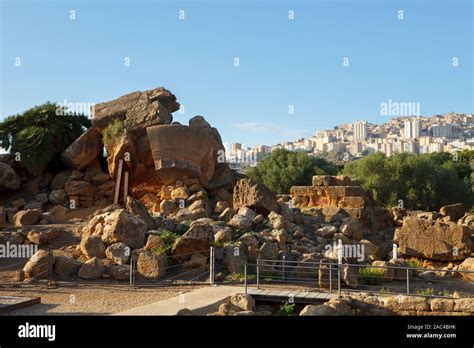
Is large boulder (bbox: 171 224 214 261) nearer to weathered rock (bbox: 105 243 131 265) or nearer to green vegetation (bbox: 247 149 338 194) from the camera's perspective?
weathered rock (bbox: 105 243 131 265)

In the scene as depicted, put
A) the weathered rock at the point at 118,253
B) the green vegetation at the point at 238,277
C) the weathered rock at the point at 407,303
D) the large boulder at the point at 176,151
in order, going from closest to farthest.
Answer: the weathered rock at the point at 407,303, the green vegetation at the point at 238,277, the weathered rock at the point at 118,253, the large boulder at the point at 176,151

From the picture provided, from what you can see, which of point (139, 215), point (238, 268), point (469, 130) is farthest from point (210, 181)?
point (469, 130)

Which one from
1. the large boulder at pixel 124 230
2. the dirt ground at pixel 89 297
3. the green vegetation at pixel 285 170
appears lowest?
the dirt ground at pixel 89 297

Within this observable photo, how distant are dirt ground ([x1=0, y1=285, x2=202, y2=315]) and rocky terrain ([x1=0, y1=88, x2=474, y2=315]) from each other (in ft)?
3.39

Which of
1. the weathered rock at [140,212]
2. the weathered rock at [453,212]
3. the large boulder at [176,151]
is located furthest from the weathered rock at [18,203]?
the weathered rock at [453,212]

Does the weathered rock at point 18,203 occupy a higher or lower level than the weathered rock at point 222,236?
higher

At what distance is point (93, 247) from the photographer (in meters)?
15.7

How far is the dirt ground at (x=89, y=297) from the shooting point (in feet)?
35.3

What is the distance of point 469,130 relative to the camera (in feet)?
615

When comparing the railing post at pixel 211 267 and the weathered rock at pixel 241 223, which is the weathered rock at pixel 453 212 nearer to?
the weathered rock at pixel 241 223

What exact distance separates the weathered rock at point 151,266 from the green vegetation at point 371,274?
5201mm

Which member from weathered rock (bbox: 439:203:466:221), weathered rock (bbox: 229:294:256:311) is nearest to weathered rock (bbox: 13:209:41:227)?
weathered rock (bbox: 229:294:256:311)

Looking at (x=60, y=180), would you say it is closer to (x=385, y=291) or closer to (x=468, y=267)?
(x=385, y=291)
